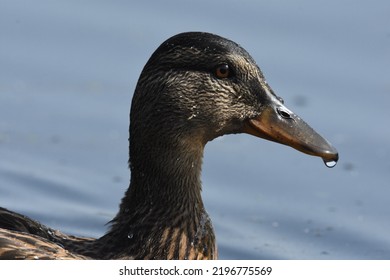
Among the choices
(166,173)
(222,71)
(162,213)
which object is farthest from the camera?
(162,213)

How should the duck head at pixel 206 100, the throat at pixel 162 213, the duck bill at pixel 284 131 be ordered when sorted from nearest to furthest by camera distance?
the duck head at pixel 206 100
the duck bill at pixel 284 131
the throat at pixel 162 213

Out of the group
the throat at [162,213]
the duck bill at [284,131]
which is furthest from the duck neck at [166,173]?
the duck bill at [284,131]

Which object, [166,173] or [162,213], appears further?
[162,213]

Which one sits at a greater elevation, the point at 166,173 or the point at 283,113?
the point at 283,113

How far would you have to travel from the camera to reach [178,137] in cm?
961

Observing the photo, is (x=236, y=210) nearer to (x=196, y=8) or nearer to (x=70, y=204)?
(x=70, y=204)

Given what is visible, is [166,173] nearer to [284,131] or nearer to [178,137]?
[178,137]

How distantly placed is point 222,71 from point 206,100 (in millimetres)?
240

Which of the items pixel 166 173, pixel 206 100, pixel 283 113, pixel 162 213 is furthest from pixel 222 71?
pixel 162 213

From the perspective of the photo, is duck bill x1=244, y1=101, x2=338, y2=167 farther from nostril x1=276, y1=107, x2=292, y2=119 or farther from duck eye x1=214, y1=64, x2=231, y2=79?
duck eye x1=214, y1=64, x2=231, y2=79

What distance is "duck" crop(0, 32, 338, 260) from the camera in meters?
9.49

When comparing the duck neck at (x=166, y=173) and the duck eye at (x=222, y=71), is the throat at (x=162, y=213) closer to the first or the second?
the duck neck at (x=166, y=173)

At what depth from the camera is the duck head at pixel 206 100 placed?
9484 mm

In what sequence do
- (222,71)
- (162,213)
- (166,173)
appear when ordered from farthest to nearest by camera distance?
(162,213) → (166,173) → (222,71)
